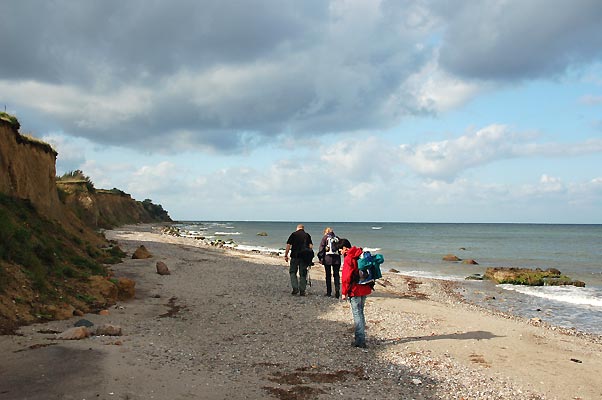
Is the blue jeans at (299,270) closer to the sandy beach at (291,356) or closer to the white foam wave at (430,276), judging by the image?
the sandy beach at (291,356)

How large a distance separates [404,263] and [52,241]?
3298 cm

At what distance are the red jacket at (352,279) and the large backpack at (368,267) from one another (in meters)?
0.10

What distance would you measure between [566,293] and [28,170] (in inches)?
1161

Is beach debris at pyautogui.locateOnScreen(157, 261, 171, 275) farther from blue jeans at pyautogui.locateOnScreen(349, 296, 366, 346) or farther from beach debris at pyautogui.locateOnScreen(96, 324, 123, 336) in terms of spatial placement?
blue jeans at pyautogui.locateOnScreen(349, 296, 366, 346)

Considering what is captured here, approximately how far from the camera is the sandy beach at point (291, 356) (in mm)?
7207

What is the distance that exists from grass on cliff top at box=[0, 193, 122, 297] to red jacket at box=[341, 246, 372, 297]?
8.17 m

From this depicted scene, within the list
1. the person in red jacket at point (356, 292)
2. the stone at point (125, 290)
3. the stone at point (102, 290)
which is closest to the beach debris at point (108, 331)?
the stone at point (102, 290)

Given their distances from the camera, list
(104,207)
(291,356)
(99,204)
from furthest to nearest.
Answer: (104,207) → (99,204) → (291,356)

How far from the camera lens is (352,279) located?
10.3m

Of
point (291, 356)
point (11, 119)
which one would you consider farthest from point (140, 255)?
point (291, 356)

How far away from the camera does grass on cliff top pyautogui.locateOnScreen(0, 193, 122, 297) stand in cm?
1234

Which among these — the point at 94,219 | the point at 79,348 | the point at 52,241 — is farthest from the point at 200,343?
the point at 94,219

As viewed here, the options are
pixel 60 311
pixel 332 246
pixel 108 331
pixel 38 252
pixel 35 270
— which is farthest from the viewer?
pixel 332 246

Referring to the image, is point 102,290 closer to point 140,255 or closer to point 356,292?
point 356,292
